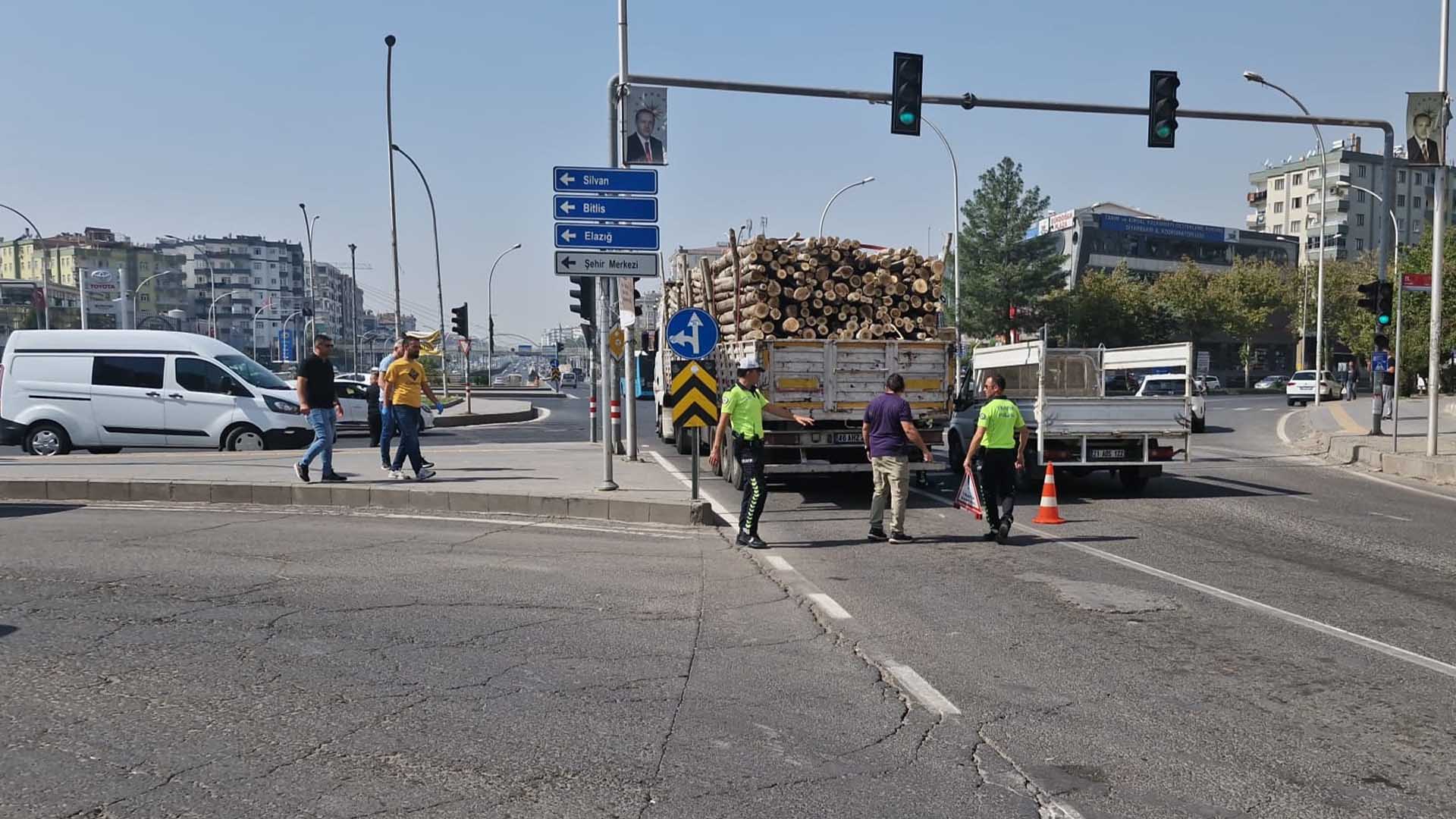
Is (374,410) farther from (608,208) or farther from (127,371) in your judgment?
(608,208)

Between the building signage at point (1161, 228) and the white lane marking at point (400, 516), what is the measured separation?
87767 millimetres

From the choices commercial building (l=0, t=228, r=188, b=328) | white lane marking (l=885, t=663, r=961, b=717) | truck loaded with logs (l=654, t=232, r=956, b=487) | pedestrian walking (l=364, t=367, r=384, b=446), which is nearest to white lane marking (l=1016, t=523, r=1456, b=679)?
white lane marking (l=885, t=663, r=961, b=717)

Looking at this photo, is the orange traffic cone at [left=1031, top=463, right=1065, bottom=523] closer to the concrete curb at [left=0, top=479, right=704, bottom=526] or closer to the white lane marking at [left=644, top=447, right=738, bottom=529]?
the white lane marking at [left=644, top=447, right=738, bottom=529]

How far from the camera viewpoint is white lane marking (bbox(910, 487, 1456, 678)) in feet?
20.0

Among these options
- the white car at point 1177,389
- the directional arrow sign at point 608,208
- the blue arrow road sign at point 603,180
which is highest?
the blue arrow road sign at point 603,180

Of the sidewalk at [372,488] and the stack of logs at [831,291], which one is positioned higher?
→ the stack of logs at [831,291]

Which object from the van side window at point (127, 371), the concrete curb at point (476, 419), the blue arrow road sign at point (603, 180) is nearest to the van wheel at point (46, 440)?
the van side window at point (127, 371)

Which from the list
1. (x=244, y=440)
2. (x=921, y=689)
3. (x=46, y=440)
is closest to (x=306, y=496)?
(x=244, y=440)

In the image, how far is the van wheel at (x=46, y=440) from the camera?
1812 cm

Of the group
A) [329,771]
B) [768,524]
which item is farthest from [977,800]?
Answer: [768,524]

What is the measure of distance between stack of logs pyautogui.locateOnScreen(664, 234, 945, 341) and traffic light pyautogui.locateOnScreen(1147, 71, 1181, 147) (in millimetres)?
4789

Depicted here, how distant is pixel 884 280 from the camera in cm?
1466

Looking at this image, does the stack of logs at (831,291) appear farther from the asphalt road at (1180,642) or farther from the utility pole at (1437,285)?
the utility pole at (1437,285)

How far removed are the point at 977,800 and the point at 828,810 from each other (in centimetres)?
56
